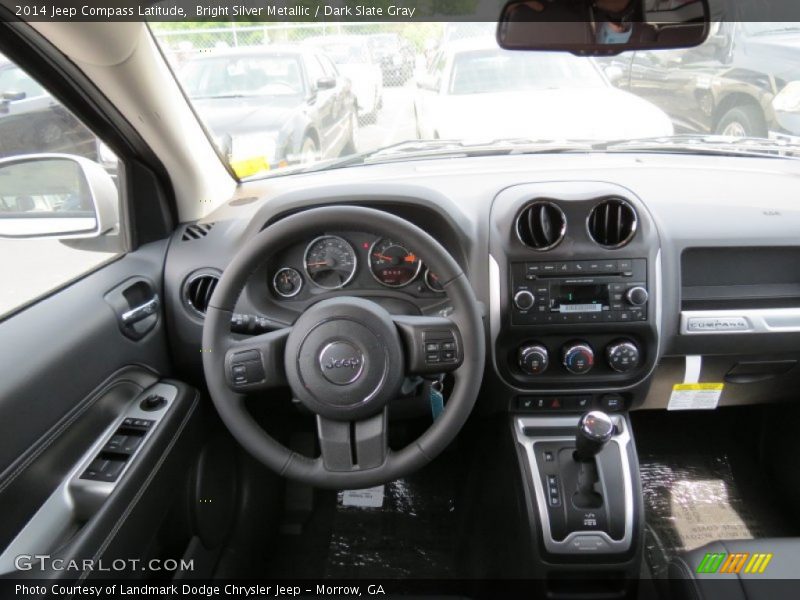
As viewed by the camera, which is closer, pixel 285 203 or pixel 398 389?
pixel 398 389

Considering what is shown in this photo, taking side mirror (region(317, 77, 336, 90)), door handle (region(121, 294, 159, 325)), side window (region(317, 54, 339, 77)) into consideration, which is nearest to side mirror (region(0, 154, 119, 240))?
door handle (region(121, 294, 159, 325))

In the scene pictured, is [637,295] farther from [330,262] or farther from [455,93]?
[455,93]

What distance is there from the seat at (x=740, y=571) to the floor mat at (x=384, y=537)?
1120mm

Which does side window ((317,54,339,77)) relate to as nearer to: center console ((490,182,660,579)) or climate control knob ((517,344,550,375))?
center console ((490,182,660,579))

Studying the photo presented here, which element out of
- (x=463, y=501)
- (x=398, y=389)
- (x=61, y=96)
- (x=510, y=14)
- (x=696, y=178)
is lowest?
(x=463, y=501)

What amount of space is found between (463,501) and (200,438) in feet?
3.80

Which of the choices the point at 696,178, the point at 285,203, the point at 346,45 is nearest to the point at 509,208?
the point at 285,203

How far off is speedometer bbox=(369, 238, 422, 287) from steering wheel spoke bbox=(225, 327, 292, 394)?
48cm

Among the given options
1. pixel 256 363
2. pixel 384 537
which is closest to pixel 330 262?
pixel 256 363

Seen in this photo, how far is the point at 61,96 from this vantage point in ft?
5.87

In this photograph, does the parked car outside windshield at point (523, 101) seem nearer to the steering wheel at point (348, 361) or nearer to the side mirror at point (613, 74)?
the side mirror at point (613, 74)

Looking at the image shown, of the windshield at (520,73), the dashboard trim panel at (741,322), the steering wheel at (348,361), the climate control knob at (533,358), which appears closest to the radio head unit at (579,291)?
the climate control knob at (533,358)

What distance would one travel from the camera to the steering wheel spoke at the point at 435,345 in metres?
1.57

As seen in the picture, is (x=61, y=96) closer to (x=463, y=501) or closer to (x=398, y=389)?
(x=398, y=389)
